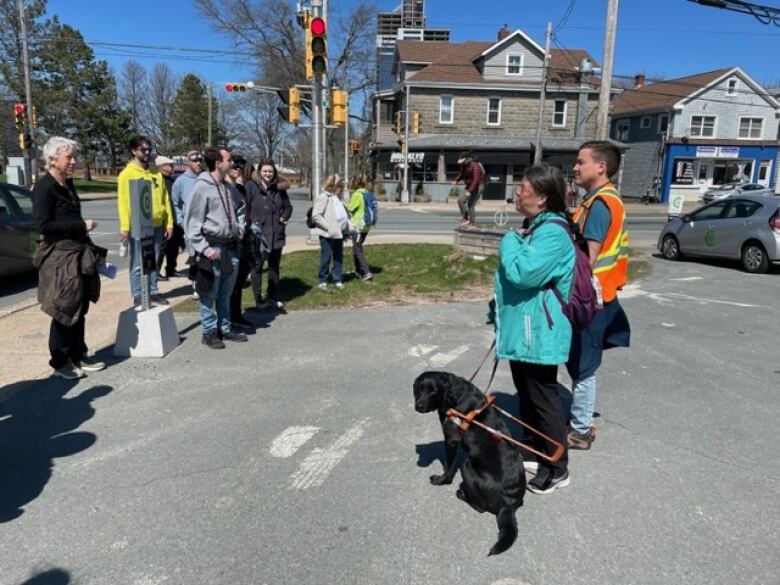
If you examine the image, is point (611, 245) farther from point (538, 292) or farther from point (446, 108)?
point (446, 108)

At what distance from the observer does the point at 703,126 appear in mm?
40906

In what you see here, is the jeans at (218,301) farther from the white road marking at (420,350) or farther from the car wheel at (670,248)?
the car wheel at (670,248)

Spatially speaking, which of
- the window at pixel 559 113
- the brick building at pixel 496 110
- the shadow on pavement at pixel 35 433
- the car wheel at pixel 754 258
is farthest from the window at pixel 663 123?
the shadow on pavement at pixel 35 433

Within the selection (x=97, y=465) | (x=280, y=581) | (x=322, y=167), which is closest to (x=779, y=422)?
(x=280, y=581)

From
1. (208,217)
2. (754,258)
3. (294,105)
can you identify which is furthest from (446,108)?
(208,217)

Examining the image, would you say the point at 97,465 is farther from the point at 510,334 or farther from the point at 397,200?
the point at 397,200

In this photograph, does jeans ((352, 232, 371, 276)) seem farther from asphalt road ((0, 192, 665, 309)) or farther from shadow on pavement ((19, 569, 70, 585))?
shadow on pavement ((19, 569, 70, 585))

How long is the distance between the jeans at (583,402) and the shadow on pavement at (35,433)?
3.24m

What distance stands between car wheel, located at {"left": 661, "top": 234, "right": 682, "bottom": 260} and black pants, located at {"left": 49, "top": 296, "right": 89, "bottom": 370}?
12.0m

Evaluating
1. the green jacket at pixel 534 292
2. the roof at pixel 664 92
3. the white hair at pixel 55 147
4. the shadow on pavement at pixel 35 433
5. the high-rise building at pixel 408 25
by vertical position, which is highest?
the high-rise building at pixel 408 25

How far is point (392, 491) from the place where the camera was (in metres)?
3.29

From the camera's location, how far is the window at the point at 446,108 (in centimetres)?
3774

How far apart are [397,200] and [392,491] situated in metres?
35.6

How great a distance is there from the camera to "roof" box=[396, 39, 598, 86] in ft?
123
